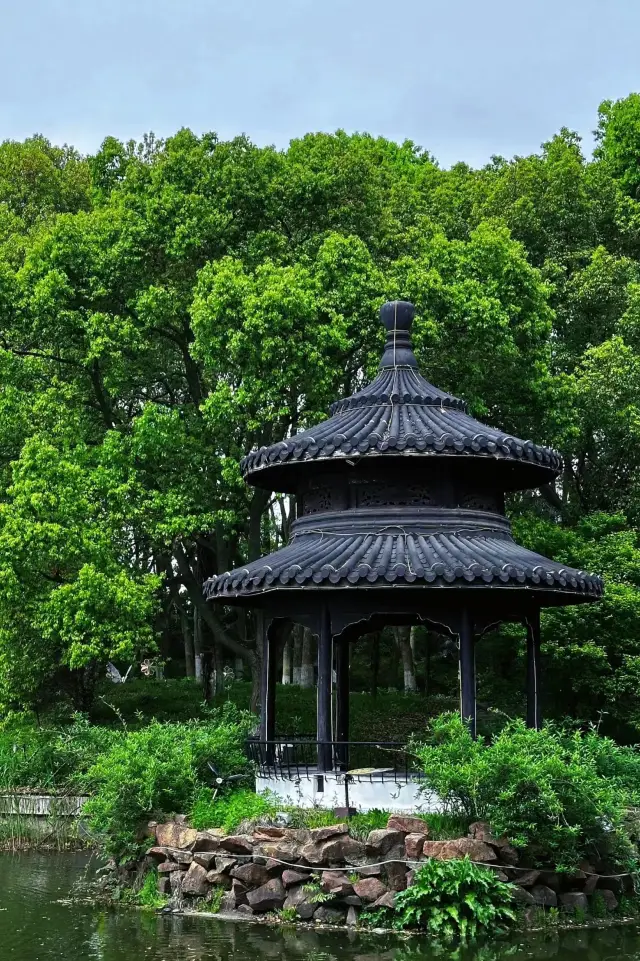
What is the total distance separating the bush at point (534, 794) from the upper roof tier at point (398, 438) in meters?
3.64

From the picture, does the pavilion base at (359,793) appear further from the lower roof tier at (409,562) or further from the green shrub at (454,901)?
the lower roof tier at (409,562)

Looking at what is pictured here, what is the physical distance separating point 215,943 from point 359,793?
117 inches

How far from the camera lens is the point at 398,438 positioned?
14.7 m

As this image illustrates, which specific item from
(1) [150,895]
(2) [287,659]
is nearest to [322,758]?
(1) [150,895]

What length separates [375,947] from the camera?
1108 cm

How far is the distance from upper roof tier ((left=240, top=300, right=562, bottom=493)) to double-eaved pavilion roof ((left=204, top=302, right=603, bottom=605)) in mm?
15

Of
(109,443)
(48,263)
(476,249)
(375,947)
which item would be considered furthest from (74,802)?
(476,249)

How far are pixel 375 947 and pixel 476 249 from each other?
618 inches

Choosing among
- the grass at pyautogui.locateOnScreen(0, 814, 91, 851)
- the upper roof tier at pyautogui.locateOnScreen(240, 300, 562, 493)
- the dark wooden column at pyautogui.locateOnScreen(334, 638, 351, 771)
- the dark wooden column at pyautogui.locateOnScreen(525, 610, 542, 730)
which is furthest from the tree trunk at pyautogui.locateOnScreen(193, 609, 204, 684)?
the dark wooden column at pyautogui.locateOnScreen(525, 610, 542, 730)

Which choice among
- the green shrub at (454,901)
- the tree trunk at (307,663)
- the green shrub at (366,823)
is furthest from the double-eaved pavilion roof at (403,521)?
the tree trunk at (307,663)

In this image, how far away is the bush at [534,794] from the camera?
11.6m

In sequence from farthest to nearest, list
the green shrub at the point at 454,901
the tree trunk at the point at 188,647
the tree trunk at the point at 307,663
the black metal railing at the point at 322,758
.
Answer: the tree trunk at the point at 188,647, the tree trunk at the point at 307,663, the black metal railing at the point at 322,758, the green shrub at the point at 454,901

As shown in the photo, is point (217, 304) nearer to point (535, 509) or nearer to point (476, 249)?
point (476, 249)

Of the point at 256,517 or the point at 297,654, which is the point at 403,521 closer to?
the point at 256,517
